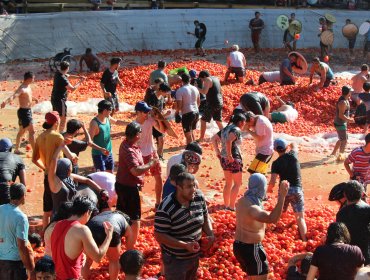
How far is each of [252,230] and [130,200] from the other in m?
2.16

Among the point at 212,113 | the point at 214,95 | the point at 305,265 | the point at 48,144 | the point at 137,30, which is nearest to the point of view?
the point at 305,265

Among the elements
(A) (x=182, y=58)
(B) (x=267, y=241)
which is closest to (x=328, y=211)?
(B) (x=267, y=241)

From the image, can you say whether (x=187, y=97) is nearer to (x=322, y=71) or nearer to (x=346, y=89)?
(x=346, y=89)

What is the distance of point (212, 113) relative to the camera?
14.7 metres

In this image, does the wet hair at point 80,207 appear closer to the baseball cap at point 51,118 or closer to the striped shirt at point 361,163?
the baseball cap at point 51,118

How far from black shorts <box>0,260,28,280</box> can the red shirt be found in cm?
84

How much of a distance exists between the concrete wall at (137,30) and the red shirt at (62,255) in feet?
59.1

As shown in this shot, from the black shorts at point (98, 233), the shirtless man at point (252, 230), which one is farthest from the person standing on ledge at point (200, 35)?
the black shorts at point (98, 233)

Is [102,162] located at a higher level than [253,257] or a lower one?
lower

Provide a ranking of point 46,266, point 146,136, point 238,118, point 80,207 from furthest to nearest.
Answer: point 146,136 < point 238,118 < point 80,207 < point 46,266

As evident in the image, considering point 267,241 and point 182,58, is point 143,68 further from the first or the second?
point 267,241

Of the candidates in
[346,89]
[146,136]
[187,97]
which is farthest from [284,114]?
[146,136]

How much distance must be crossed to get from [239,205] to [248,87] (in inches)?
501

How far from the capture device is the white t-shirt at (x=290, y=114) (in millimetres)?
16750
